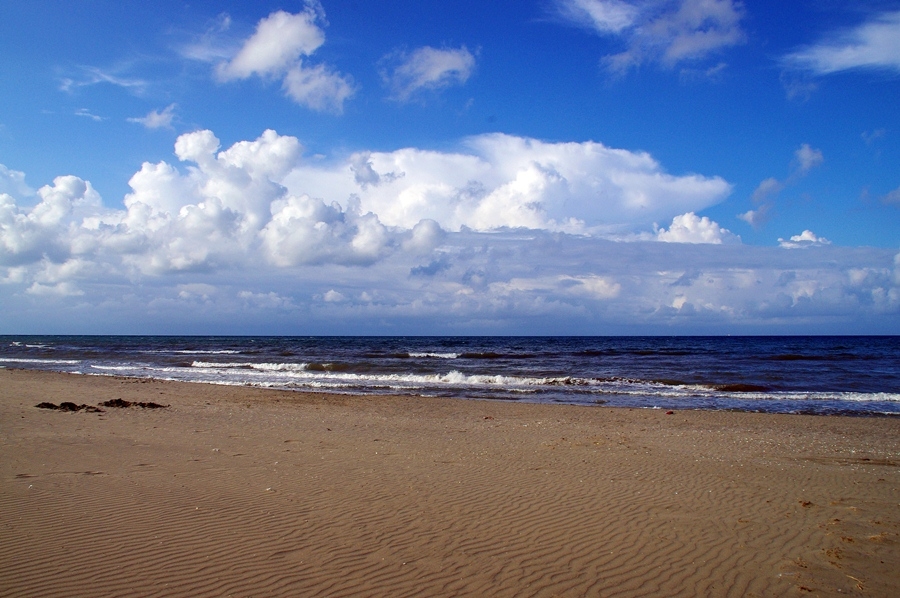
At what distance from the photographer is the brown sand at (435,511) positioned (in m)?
4.93

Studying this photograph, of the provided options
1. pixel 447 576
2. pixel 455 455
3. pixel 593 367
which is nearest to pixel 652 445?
pixel 455 455

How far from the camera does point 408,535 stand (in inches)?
233

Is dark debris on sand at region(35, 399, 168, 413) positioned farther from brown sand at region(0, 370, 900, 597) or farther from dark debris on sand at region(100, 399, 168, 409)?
brown sand at region(0, 370, 900, 597)

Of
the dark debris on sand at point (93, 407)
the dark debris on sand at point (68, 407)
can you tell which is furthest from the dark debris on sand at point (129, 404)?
the dark debris on sand at point (68, 407)

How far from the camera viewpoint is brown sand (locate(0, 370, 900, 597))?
4934 millimetres

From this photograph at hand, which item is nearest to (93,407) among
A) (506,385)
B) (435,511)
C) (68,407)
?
(68,407)

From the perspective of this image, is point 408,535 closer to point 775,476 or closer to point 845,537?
point 845,537

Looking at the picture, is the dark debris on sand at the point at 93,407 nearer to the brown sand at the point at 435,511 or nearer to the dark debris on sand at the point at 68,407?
the dark debris on sand at the point at 68,407

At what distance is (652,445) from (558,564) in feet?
23.7

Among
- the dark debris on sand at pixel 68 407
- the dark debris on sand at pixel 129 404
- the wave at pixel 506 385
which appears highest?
the dark debris on sand at pixel 68 407

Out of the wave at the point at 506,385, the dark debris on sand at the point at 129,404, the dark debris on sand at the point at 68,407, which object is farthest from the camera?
the wave at the point at 506,385

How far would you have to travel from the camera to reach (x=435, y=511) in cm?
673

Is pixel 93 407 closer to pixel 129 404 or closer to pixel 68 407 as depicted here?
pixel 68 407

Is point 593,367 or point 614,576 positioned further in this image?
point 593,367
